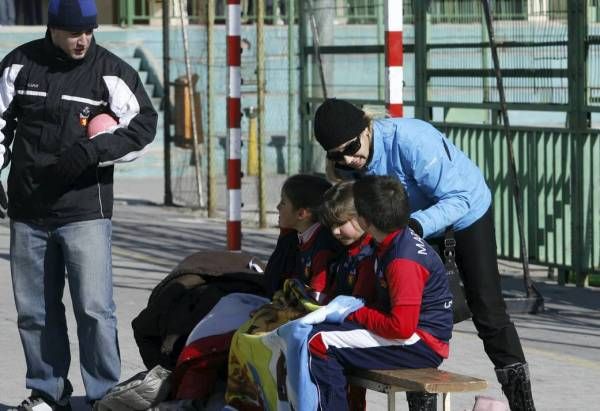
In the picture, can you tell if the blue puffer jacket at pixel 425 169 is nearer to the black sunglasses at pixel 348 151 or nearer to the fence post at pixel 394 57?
the black sunglasses at pixel 348 151

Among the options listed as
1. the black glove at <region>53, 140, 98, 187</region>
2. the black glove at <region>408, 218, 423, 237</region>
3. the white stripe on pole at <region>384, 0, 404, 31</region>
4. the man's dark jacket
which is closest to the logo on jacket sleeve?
the man's dark jacket

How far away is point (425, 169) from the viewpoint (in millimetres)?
6254

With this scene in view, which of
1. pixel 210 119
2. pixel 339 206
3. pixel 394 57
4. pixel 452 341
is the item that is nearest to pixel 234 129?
pixel 394 57

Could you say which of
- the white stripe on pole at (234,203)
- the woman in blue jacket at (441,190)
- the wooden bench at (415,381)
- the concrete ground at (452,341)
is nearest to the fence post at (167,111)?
the concrete ground at (452,341)

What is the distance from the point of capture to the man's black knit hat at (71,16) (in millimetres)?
6629

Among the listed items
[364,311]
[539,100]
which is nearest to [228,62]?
[539,100]

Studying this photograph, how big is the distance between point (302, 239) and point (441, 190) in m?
0.71

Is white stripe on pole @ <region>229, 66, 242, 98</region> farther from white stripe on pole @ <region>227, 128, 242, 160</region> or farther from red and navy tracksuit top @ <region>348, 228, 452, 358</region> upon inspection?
red and navy tracksuit top @ <region>348, 228, 452, 358</region>

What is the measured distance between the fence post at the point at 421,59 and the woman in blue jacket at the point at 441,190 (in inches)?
221

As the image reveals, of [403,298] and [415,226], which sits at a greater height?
[415,226]

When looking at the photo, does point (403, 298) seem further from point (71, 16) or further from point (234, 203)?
point (234, 203)

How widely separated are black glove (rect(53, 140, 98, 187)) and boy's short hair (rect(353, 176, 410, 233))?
1.32 m

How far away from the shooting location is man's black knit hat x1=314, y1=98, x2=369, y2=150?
605 cm

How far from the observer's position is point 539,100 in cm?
1124
